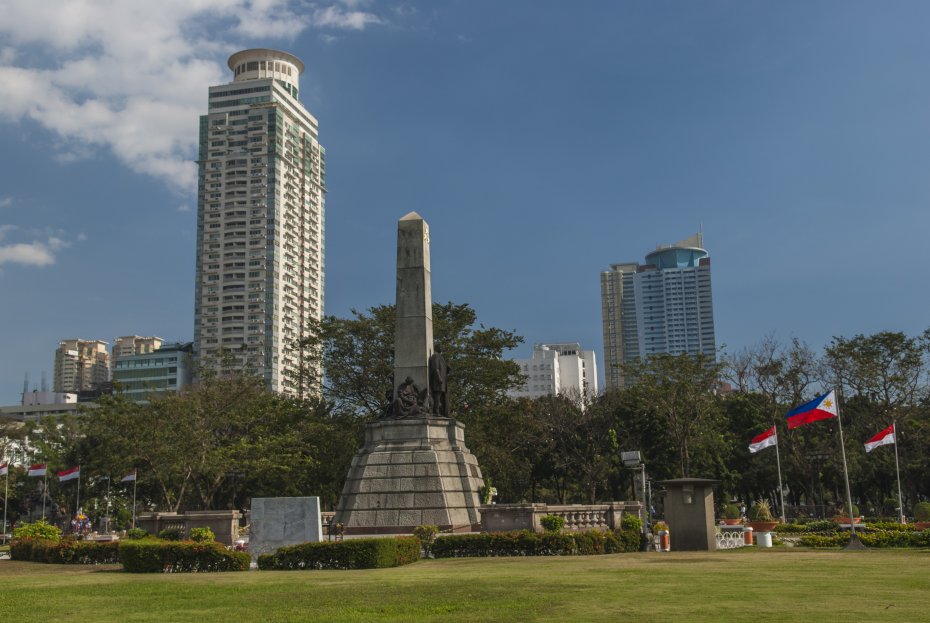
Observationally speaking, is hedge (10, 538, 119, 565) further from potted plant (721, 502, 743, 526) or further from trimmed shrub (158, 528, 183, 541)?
potted plant (721, 502, 743, 526)

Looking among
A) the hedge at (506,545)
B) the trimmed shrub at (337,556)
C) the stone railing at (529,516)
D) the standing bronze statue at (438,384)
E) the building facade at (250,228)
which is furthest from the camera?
the building facade at (250,228)

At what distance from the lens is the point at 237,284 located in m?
115

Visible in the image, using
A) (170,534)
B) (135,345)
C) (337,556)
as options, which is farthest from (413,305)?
(135,345)

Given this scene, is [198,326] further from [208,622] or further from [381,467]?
[208,622]

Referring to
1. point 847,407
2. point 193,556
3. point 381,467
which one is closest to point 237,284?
point 847,407

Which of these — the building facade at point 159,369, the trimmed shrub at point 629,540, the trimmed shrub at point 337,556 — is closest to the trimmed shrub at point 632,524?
the trimmed shrub at point 629,540

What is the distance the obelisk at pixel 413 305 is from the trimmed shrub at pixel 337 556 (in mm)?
11185

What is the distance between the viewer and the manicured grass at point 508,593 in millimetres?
10852

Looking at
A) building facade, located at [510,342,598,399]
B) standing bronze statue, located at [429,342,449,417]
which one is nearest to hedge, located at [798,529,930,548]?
standing bronze statue, located at [429,342,449,417]

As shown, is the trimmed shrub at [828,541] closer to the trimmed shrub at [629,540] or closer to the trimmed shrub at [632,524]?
the trimmed shrub at [632,524]

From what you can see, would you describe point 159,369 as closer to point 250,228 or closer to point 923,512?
point 250,228

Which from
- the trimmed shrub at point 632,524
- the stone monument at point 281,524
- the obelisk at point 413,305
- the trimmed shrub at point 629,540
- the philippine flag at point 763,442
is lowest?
the trimmed shrub at point 629,540

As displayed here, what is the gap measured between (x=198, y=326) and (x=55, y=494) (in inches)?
2124

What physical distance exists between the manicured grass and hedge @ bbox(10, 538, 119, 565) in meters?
2.16
